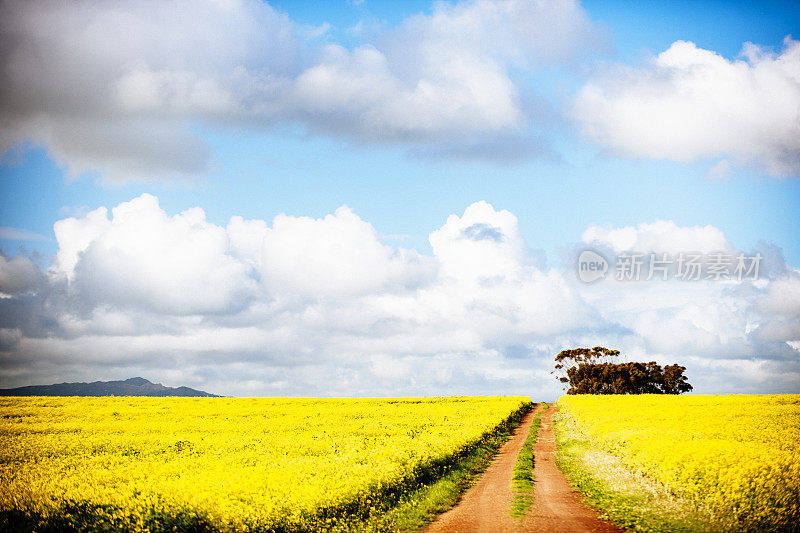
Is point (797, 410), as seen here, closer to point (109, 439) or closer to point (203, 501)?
point (203, 501)

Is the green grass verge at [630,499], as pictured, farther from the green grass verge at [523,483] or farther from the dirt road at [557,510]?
the green grass verge at [523,483]

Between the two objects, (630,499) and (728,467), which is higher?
(728,467)

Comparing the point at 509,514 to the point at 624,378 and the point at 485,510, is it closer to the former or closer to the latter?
the point at 485,510

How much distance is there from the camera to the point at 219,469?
1897 centimetres

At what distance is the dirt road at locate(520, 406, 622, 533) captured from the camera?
1377 cm

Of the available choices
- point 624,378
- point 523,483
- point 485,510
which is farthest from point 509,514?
point 624,378

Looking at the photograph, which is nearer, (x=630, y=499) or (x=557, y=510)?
(x=557, y=510)

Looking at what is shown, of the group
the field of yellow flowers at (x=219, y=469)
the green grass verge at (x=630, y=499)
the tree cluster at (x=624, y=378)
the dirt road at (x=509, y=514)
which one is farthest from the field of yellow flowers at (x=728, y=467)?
the tree cluster at (x=624, y=378)

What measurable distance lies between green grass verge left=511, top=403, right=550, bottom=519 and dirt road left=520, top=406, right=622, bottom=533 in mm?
221

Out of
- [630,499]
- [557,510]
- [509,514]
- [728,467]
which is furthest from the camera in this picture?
[728,467]

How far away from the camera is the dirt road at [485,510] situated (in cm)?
1386

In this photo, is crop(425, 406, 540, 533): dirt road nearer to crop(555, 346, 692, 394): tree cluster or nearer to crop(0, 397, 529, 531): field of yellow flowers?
crop(0, 397, 529, 531): field of yellow flowers

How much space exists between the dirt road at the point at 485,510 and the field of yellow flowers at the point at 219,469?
1.95m

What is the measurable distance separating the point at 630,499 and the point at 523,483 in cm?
407
